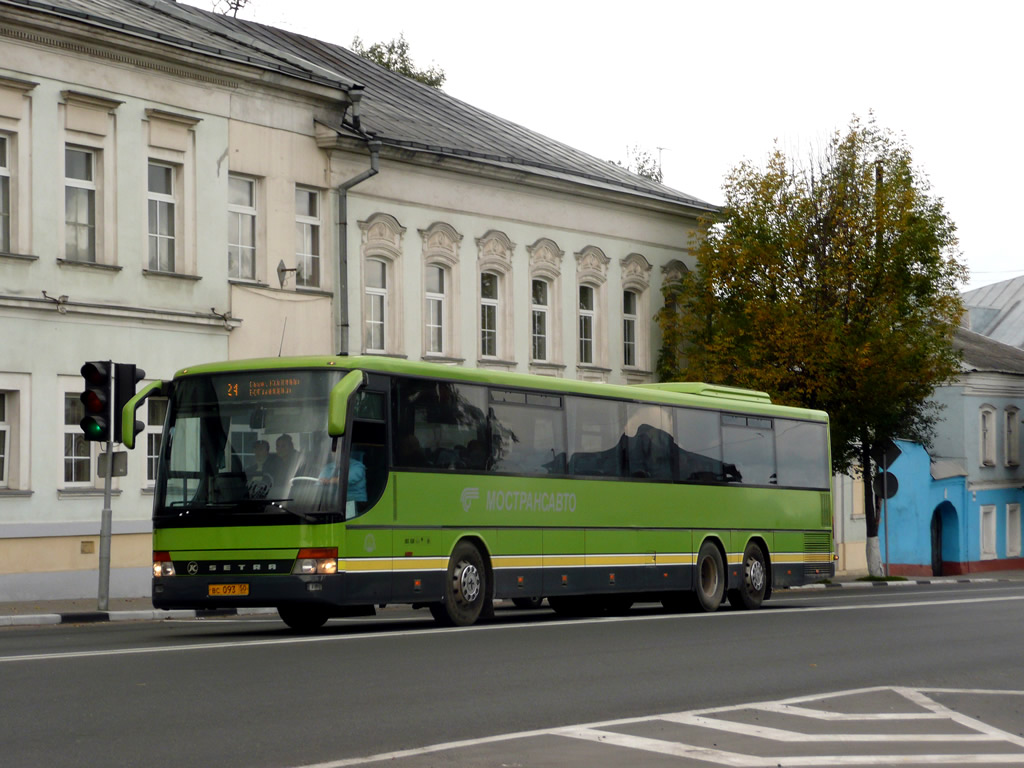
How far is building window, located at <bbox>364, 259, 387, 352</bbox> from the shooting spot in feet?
109

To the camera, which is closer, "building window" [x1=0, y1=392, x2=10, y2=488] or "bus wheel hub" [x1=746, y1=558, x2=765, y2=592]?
"bus wheel hub" [x1=746, y1=558, x2=765, y2=592]

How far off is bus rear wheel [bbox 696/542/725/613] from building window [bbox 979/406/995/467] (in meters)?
42.0

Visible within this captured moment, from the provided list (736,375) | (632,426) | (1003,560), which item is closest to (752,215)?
(736,375)

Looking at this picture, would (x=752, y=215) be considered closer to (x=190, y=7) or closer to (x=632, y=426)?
(x=190, y=7)

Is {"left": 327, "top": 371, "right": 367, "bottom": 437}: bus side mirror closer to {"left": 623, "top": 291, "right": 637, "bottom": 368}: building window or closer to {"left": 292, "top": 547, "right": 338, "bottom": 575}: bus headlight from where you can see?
{"left": 292, "top": 547, "right": 338, "bottom": 575}: bus headlight

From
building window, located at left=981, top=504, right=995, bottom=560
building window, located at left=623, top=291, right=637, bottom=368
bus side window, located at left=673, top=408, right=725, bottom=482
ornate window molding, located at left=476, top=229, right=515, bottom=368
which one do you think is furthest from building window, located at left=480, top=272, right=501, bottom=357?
building window, located at left=981, top=504, right=995, bottom=560

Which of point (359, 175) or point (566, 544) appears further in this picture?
point (359, 175)

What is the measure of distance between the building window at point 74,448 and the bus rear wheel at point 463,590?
32.6 feet

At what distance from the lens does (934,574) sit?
6066 cm

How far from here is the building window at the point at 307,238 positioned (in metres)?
31.6

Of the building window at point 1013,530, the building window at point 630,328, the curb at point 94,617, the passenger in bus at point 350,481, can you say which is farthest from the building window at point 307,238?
the building window at point 1013,530

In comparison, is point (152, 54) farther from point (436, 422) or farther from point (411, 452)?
point (411, 452)

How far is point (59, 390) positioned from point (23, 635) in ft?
29.4

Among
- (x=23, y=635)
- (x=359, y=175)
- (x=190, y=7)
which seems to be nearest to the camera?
(x=23, y=635)
